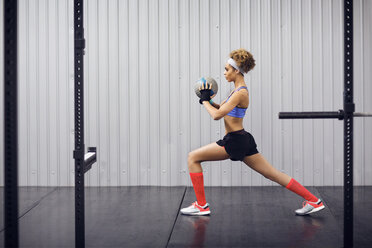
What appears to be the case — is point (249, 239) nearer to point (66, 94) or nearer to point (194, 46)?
point (194, 46)

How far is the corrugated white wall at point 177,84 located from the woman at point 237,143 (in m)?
1.51

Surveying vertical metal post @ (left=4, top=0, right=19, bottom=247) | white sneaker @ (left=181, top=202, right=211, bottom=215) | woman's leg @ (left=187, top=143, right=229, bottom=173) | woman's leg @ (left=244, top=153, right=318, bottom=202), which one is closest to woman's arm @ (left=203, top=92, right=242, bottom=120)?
woman's leg @ (left=187, top=143, right=229, bottom=173)

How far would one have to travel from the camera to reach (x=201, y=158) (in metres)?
4.97

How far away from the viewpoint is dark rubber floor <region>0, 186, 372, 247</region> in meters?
4.18

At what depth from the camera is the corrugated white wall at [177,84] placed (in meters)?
6.39

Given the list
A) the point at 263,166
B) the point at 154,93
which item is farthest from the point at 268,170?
the point at 154,93

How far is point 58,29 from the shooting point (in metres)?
6.48

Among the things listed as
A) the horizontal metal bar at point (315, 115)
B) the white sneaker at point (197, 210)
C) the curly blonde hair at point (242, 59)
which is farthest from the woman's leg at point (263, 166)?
the horizontal metal bar at point (315, 115)

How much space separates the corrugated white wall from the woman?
4.96 feet

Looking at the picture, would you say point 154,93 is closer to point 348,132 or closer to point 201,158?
point 201,158

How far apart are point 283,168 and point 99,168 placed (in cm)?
247

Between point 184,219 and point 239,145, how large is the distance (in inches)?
37.3

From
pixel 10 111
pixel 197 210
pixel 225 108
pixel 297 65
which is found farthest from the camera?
pixel 297 65

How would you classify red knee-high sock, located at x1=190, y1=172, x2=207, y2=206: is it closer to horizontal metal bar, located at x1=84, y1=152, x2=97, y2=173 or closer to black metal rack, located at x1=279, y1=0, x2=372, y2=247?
horizontal metal bar, located at x1=84, y1=152, x2=97, y2=173
